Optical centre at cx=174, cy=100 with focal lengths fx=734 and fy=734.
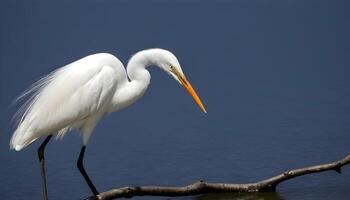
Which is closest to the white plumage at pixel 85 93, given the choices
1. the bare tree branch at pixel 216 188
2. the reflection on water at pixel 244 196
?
the bare tree branch at pixel 216 188

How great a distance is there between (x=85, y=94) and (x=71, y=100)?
4.5 inches

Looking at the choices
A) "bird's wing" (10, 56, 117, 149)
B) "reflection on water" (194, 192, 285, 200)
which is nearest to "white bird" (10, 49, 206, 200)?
"bird's wing" (10, 56, 117, 149)

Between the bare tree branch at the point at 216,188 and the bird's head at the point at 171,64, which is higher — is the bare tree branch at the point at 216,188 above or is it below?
below

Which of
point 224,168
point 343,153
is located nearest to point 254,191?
point 224,168

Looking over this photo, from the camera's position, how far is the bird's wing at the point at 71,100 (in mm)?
5355

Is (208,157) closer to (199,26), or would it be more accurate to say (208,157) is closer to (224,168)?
(224,168)

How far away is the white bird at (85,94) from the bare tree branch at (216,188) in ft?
1.11

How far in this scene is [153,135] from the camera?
7.95 metres

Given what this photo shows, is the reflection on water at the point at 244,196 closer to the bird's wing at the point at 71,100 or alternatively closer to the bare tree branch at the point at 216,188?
the bare tree branch at the point at 216,188

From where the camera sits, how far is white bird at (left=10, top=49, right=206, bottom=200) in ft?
17.6

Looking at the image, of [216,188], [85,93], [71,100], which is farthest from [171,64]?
[216,188]

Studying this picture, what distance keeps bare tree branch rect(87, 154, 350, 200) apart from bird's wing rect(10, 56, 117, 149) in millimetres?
618

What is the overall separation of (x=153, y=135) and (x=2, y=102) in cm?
299

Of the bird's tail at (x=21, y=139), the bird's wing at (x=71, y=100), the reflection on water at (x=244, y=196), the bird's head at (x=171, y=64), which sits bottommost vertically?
the reflection on water at (x=244, y=196)
